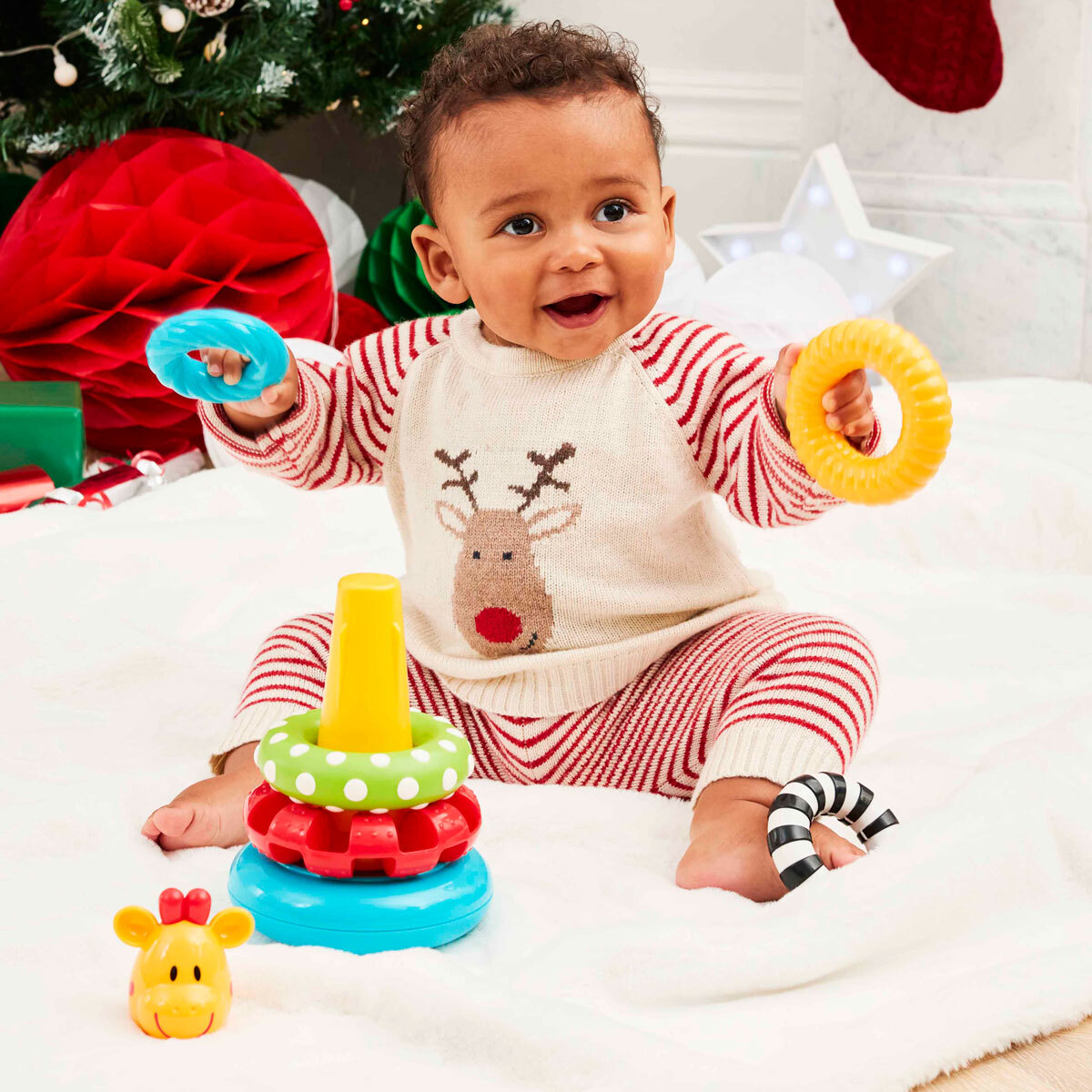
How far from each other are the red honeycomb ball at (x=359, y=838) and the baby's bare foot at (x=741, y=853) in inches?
5.3

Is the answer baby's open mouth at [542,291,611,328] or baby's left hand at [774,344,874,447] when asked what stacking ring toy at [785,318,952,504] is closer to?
baby's left hand at [774,344,874,447]

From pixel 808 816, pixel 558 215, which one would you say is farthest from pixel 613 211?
pixel 808 816

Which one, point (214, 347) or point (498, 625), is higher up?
point (214, 347)

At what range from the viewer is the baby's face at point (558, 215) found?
79 cm

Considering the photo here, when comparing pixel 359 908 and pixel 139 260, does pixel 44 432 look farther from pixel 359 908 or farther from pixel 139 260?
pixel 359 908

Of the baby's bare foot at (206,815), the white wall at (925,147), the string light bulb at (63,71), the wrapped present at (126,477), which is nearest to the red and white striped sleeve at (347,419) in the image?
the baby's bare foot at (206,815)

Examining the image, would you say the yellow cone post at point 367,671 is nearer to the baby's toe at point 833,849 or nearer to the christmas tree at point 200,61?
the baby's toe at point 833,849

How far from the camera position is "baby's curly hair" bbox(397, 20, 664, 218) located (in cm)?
80

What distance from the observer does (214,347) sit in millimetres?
793

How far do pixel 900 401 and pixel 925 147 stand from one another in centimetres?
161

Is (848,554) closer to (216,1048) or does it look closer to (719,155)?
(216,1048)

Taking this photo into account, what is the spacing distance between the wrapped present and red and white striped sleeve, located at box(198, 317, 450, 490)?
50cm

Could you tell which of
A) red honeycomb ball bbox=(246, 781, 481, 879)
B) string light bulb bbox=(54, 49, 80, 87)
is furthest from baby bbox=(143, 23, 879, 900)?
string light bulb bbox=(54, 49, 80, 87)

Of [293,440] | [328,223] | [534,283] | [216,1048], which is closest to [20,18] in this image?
[328,223]
